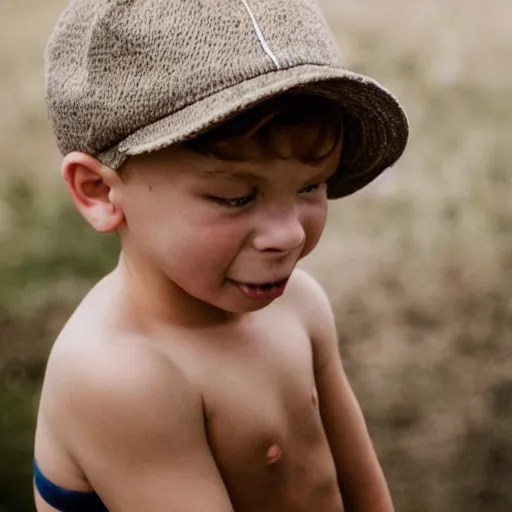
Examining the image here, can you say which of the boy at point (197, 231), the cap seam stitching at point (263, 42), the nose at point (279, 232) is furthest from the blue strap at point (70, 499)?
the cap seam stitching at point (263, 42)

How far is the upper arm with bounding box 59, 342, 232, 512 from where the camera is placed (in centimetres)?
57

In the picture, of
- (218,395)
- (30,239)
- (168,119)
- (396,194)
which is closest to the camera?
(168,119)

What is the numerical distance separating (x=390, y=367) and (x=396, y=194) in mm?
259

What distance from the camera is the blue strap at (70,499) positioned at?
639 millimetres

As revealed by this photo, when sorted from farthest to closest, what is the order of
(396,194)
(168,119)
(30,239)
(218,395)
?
(396,194), (30,239), (218,395), (168,119)

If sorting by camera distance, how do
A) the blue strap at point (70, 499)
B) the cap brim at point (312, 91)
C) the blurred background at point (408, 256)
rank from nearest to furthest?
the cap brim at point (312, 91) → the blue strap at point (70, 499) → the blurred background at point (408, 256)

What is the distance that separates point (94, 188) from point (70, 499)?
0.25 meters

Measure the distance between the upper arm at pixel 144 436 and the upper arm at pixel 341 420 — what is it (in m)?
0.18

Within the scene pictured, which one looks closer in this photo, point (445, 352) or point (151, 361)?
point (151, 361)

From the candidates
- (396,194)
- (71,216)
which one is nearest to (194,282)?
(71,216)

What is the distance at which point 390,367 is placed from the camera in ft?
3.70

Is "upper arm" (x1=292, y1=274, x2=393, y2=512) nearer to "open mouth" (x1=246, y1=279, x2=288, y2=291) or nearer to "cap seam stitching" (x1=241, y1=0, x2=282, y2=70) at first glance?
"open mouth" (x1=246, y1=279, x2=288, y2=291)

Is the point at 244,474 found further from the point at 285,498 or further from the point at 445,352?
the point at 445,352

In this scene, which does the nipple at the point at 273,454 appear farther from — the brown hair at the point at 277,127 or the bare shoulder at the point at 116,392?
the brown hair at the point at 277,127
